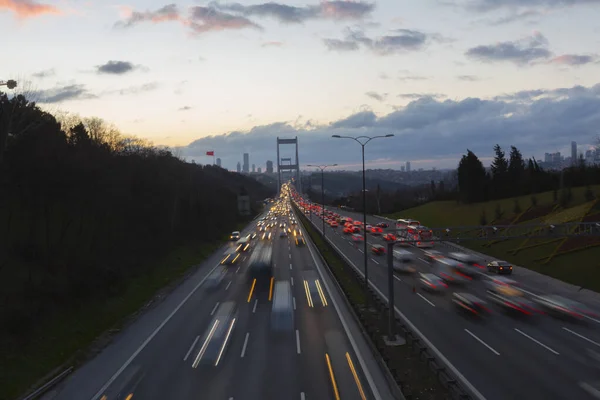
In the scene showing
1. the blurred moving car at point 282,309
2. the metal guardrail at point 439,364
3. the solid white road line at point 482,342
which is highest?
the metal guardrail at point 439,364

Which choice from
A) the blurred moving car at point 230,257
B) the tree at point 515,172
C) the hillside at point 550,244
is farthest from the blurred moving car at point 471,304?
the tree at point 515,172

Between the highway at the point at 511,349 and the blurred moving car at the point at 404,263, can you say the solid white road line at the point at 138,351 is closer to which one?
the highway at the point at 511,349

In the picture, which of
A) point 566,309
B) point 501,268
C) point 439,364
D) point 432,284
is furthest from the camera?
point 501,268

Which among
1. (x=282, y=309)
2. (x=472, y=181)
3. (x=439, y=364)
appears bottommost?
(x=282, y=309)

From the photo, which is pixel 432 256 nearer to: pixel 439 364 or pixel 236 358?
pixel 439 364

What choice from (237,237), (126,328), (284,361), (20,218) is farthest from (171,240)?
(284,361)

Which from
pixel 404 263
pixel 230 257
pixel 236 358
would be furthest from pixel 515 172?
pixel 236 358

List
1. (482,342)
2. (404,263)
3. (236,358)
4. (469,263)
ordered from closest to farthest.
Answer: (236,358)
(482,342)
(469,263)
(404,263)
